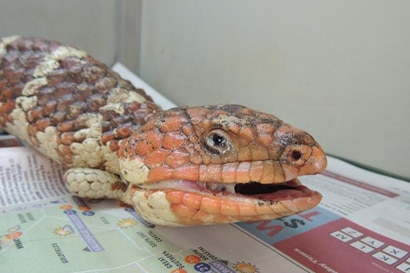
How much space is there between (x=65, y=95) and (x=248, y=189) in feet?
1.85

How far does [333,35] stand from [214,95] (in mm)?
527

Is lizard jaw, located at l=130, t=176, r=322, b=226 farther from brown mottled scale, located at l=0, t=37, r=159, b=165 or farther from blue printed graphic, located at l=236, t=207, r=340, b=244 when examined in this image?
brown mottled scale, located at l=0, t=37, r=159, b=165

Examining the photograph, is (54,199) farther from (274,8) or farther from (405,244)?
(274,8)

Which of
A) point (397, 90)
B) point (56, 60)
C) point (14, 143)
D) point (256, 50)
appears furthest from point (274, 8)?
point (14, 143)

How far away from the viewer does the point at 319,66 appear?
120 cm

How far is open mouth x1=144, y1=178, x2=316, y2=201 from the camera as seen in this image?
0.64m

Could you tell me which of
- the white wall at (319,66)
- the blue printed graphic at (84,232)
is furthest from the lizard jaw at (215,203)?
the white wall at (319,66)

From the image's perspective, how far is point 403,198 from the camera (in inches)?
38.6

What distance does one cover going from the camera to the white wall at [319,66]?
1.06m

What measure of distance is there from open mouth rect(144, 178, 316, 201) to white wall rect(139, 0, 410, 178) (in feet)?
1.79

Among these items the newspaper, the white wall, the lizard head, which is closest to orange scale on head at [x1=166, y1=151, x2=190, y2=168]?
the lizard head

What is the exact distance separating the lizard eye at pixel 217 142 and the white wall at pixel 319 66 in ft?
2.00

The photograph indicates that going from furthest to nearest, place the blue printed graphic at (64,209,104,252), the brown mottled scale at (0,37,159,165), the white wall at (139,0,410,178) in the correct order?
the white wall at (139,0,410,178)
the brown mottled scale at (0,37,159,165)
the blue printed graphic at (64,209,104,252)

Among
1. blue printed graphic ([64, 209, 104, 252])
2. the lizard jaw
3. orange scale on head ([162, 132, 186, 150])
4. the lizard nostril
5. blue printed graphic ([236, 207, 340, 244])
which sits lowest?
blue printed graphic ([64, 209, 104, 252])
